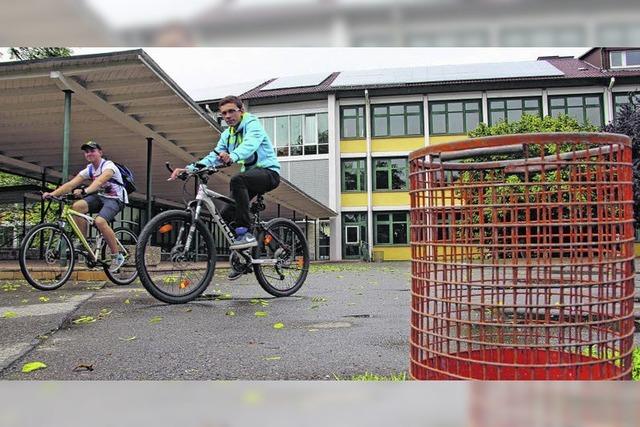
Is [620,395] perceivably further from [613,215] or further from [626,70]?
[626,70]

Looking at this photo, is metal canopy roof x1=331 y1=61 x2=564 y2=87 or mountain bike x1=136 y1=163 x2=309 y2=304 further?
metal canopy roof x1=331 y1=61 x2=564 y2=87

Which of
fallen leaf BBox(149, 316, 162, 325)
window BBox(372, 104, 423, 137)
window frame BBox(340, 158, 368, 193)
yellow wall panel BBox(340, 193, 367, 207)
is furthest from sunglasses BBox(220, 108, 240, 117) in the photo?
window BBox(372, 104, 423, 137)

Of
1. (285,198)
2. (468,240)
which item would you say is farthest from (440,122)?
(468,240)

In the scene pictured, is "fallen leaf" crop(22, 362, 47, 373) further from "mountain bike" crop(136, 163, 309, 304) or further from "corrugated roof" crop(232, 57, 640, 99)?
"corrugated roof" crop(232, 57, 640, 99)

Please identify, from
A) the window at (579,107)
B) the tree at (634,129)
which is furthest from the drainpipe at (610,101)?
the tree at (634,129)

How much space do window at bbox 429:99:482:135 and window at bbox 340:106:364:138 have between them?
3404 mm

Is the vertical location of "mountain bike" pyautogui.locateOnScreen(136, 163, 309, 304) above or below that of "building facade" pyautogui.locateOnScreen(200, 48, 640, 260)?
below

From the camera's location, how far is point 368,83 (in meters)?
25.5

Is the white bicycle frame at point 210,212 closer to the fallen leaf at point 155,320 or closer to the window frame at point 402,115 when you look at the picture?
the fallen leaf at point 155,320

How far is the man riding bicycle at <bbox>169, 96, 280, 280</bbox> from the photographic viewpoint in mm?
4117

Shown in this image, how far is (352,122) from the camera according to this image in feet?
89.8

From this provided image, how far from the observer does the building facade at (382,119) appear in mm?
A: 25672

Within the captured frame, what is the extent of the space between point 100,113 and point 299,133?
1918 centimetres
